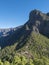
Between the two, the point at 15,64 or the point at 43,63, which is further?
the point at 15,64

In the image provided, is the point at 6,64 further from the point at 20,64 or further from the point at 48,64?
the point at 48,64

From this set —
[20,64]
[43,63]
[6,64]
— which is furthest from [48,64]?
[6,64]

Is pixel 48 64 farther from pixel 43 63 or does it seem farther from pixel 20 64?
pixel 20 64

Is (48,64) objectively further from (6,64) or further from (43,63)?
(6,64)

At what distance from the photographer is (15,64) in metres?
112

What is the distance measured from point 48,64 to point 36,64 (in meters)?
5.46

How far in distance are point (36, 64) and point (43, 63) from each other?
3.59 m

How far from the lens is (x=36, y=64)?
10612 centimetres

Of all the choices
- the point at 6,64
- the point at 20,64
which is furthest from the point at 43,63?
the point at 6,64

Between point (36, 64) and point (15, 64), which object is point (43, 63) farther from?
point (15, 64)

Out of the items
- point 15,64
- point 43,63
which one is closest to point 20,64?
point 15,64

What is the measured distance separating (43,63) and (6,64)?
18.0 metres

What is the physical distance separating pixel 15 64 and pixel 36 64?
1131cm

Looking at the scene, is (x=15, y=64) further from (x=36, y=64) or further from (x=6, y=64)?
(x=36, y=64)
